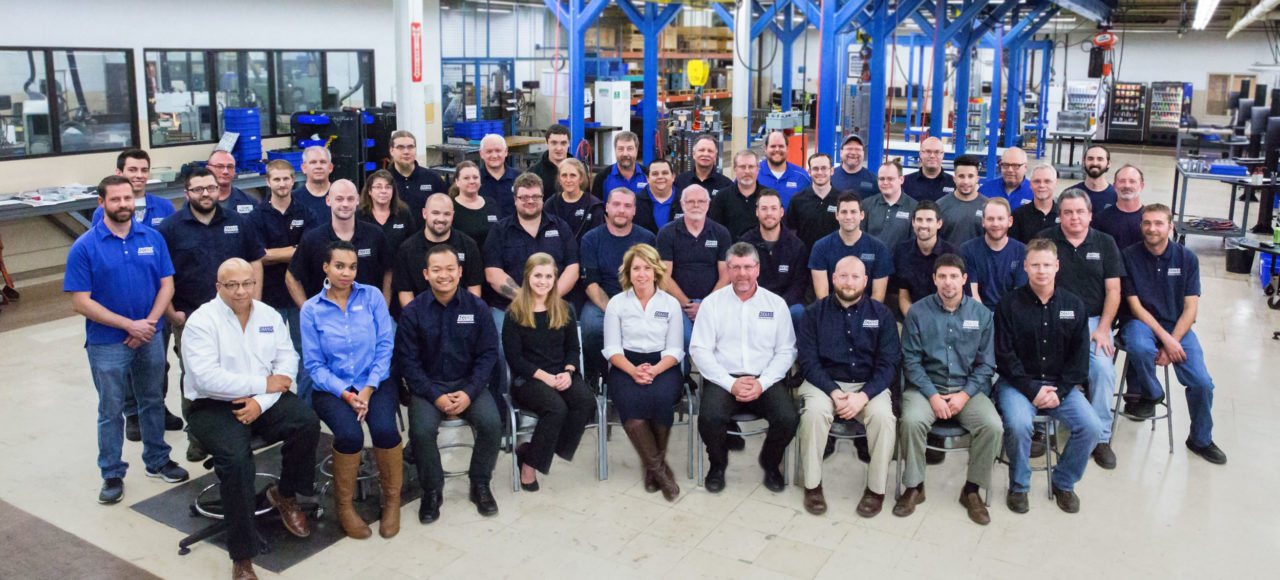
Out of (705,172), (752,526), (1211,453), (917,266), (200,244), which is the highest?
(705,172)

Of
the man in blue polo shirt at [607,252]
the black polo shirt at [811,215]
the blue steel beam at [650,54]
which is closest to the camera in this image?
the man in blue polo shirt at [607,252]

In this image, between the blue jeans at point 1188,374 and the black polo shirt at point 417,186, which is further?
the black polo shirt at point 417,186

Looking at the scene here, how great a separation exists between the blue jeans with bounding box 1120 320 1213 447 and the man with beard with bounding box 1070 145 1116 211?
1.16 meters

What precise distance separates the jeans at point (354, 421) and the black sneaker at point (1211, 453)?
13.1 ft

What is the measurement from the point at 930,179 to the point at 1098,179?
1.01 meters

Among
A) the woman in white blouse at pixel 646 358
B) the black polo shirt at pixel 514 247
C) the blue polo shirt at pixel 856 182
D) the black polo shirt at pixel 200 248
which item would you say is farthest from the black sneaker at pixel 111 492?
the blue polo shirt at pixel 856 182

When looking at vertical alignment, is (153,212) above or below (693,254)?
above

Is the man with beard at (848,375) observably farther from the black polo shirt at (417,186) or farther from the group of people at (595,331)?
the black polo shirt at (417,186)

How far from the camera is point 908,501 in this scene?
171 inches

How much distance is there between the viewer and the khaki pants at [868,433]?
4305mm

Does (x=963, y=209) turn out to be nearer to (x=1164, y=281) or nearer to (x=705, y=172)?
(x=1164, y=281)

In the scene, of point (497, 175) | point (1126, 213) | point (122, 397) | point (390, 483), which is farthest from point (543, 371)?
point (1126, 213)

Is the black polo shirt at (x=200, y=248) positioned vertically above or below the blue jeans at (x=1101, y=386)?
above

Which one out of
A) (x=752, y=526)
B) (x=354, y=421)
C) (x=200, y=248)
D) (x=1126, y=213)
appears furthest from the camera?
(x=1126, y=213)
